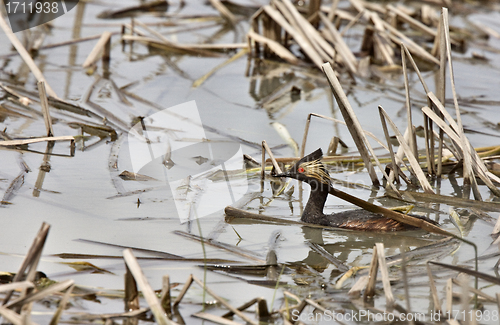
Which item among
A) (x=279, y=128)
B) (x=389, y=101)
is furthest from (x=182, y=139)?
(x=389, y=101)

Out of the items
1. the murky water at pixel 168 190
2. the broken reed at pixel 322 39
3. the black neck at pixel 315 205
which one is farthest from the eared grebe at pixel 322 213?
the broken reed at pixel 322 39

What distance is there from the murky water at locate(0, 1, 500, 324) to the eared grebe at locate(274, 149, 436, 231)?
0.12m

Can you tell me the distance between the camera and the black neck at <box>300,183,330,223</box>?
5.16 meters

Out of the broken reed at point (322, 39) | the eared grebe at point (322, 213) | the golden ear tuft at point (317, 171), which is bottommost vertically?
the eared grebe at point (322, 213)

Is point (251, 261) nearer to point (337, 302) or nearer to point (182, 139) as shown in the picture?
point (337, 302)

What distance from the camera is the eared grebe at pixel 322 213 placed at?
511 centimetres

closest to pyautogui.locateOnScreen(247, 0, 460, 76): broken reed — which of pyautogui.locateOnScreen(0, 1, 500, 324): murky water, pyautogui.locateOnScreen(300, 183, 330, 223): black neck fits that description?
pyautogui.locateOnScreen(0, 1, 500, 324): murky water

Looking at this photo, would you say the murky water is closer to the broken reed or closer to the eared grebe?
the eared grebe

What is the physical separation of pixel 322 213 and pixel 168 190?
A: 1529 mm

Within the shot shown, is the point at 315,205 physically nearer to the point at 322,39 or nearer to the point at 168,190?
the point at 168,190

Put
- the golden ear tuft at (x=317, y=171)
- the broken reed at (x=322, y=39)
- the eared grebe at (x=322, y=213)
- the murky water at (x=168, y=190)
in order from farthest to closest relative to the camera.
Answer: the broken reed at (x=322, y=39)
the golden ear tuft at (x=317, y=171)
the eared grebe at (x=322, y=213)
the murky water at (x=168, y=190)

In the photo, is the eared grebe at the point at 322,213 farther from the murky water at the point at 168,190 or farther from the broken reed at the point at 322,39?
the broken reed at the point at 322,39

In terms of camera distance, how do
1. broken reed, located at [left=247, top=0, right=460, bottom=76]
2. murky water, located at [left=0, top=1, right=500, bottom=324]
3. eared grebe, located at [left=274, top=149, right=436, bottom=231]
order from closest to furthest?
murky water, located at [left=0, top=1, right=500, bottom=324] → eared grebe, located at [left=274, top=149, right=436, bottom=231] → broken reed, located at [left=247, top=0, right=460, bottom=76]

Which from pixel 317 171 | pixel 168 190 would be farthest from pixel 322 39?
pixel 168 190
